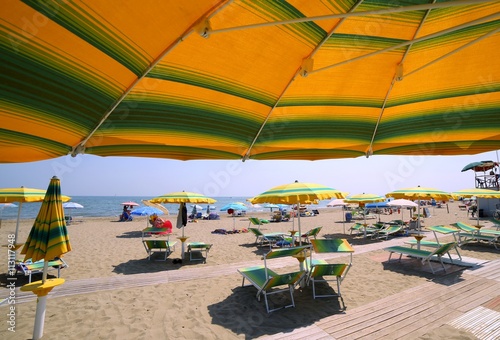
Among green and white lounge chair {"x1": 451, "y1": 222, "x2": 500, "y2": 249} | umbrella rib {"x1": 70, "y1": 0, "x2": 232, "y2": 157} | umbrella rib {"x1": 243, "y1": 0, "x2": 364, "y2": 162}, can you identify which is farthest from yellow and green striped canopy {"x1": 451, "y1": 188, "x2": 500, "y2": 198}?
umbrella rib {"x1": 70, "y1": 0, "x2": 232, "y2": 157}

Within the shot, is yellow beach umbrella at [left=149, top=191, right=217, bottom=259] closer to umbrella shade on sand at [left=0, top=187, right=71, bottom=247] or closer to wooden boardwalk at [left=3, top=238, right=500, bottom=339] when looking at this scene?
wooden boardwalk at [left=3, top=238, right=500, bottom=339]

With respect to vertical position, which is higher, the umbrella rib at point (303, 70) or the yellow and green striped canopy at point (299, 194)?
the umbrella rib at point (303, 70)

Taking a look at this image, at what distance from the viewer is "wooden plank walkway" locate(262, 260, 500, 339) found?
180 inches

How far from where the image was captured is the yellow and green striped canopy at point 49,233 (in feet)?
13.3

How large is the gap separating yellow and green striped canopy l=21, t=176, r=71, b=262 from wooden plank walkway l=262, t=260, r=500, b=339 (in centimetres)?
380

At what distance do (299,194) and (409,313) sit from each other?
3.27m

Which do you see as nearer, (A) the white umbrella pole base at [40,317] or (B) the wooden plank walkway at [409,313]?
(A) the white umbrella pole base at [40,317]

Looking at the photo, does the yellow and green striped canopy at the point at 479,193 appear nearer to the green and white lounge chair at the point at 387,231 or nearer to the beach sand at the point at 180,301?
the beach sand at the point at 180,301

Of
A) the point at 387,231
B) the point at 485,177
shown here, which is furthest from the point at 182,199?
the point at 485,177

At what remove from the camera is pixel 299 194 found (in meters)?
5.87

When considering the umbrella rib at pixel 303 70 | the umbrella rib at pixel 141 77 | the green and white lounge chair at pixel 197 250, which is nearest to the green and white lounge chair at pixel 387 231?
the green and white lounge chair at pixel 197 250

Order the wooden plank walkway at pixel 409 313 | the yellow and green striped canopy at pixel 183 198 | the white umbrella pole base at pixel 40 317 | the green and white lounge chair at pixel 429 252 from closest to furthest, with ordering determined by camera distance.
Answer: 1. the white umbrella pole base at pixel 40 317
2. the wooden plank walkway at pixel 409 313
3. the green and white lounge chair at pixel 429 252
4. the yellow and green striped canopy at pixel 183 198

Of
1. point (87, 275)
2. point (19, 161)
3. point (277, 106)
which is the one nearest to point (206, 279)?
point (87, 275)

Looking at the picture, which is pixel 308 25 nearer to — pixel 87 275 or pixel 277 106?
pixel 277 106
